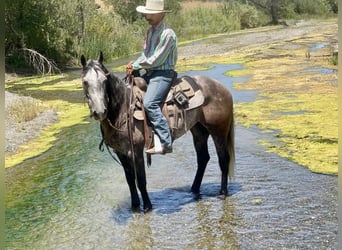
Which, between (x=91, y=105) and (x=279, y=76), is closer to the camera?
(x=91, y=105)

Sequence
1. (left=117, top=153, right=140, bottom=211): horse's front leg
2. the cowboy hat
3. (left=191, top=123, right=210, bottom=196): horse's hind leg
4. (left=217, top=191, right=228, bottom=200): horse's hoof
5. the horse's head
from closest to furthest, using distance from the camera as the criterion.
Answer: the horse's head < the cowboy hat < (left=117, top=153, right=140, bottom=211): horse's front leg < (left=217, top=191, right=228, bottom=200): horse's hoof < (left=191, top=123, right=210, bottom=196): horse's hind leg

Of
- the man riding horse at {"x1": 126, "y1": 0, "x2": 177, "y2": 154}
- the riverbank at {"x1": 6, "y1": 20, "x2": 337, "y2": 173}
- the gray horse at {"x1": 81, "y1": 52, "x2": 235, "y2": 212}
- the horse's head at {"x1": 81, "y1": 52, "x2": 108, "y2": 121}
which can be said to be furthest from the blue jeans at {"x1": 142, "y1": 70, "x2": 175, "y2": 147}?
the riverbank at {"x1": 6, "y1": 20, "x2": 337, "y2": 173}

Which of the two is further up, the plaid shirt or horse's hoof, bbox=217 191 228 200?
the plaid shirt

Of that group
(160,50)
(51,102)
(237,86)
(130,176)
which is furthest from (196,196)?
(51,102)

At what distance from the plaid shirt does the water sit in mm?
1743

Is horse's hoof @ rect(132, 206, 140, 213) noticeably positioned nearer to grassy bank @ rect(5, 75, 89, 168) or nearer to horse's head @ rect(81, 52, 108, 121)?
horse's head @ rect(81, 52, 108, 121)

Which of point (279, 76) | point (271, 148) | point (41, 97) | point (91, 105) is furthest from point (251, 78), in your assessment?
point (91, 105)

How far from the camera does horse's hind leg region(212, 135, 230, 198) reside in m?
5.82

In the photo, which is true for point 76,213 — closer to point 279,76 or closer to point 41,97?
point 41,97

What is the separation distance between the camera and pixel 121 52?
85.6ft

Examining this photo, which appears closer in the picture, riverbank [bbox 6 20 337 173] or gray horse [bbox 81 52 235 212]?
gray horse [bbox 81 52 235 212]

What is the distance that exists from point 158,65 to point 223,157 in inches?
59.7

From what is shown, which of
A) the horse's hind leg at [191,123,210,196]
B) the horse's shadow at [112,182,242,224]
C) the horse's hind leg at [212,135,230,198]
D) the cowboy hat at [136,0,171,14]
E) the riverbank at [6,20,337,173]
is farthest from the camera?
the riverbank at [6,20,337,173]

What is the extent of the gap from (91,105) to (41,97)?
11194 mm
